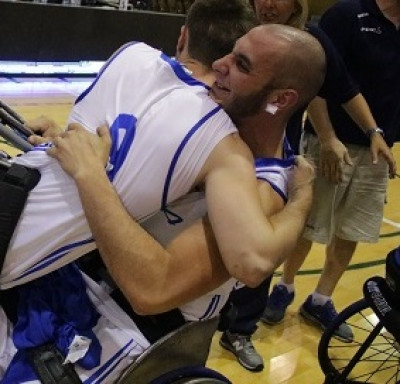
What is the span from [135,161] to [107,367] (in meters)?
0.39

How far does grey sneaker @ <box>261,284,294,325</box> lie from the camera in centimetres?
252

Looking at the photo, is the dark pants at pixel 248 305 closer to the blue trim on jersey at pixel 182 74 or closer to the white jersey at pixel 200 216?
the white jersey at pixel 200 216

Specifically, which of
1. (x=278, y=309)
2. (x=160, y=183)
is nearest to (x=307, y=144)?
(x=278, y=309)

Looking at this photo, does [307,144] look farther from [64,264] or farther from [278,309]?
[64,264]

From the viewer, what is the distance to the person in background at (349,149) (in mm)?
A: 2225

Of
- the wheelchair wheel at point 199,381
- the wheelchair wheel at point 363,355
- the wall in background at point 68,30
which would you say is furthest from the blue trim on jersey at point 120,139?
the wall in background at point 68,30

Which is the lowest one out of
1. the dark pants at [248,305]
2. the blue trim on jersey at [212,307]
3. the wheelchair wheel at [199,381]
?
the dark pants at [248,305]

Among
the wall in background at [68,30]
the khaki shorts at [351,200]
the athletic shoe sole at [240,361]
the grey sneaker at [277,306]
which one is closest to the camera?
the athletic shoe sole at [240,361]

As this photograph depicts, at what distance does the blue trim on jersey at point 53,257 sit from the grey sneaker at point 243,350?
1252 millimetres

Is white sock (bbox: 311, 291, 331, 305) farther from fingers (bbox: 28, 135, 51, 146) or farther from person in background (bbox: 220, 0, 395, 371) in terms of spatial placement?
fingers (bbox: 28, 135, 51, 146)

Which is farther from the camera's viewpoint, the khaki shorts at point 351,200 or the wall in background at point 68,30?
the wall in background at point 68,30

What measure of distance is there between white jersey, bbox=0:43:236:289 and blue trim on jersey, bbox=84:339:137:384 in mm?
196

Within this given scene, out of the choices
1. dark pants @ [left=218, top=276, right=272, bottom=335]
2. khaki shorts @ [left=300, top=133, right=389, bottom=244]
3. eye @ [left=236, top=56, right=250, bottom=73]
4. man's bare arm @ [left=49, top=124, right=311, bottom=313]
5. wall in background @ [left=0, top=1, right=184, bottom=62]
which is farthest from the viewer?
wall in background @ [left=0, top=1, right=184, bottom=62]

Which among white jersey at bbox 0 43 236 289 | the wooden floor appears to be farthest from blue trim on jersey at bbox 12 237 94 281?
the wooden floor
